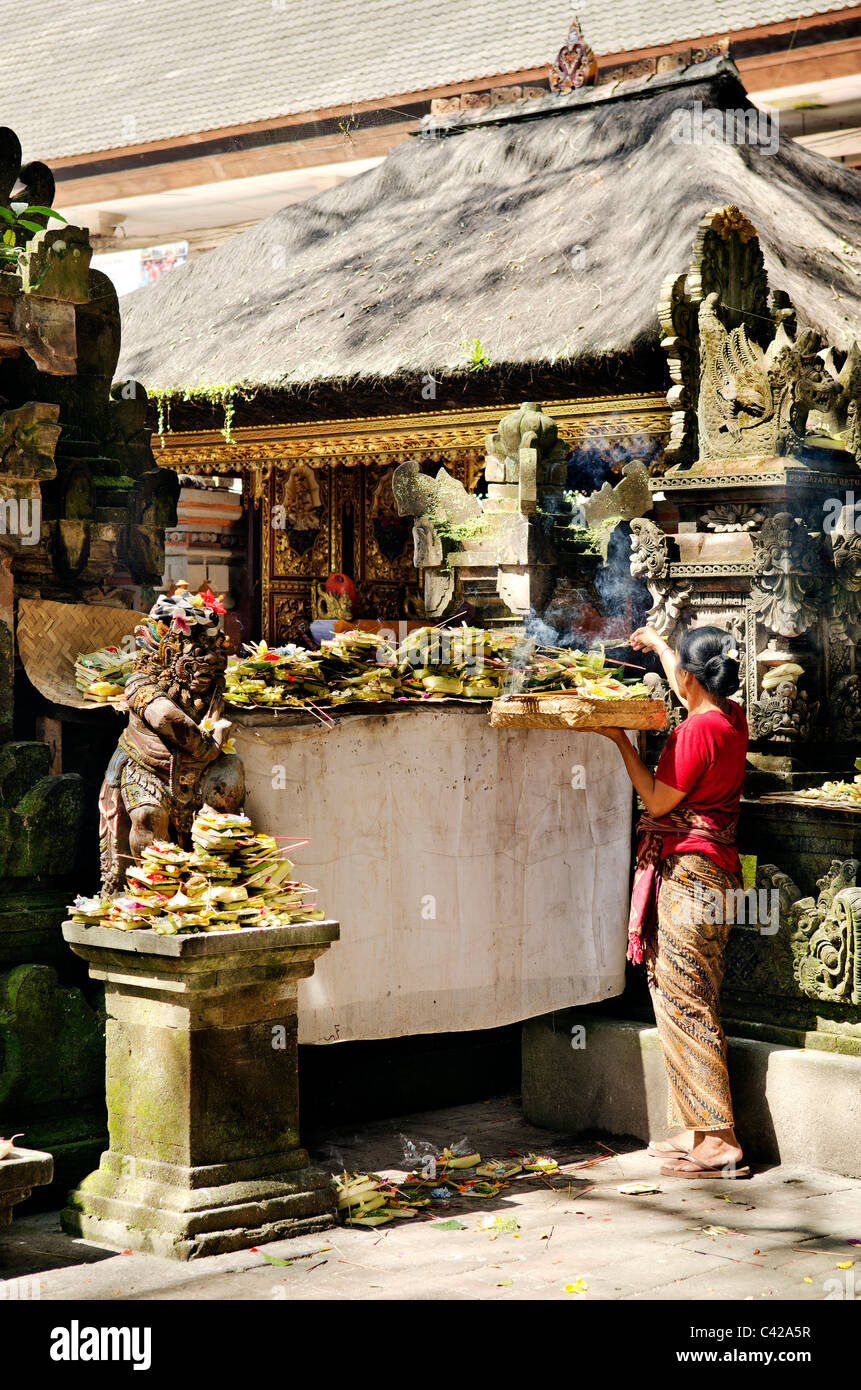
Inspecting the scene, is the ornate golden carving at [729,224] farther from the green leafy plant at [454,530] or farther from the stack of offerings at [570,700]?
the stack of offerings at [570,700]

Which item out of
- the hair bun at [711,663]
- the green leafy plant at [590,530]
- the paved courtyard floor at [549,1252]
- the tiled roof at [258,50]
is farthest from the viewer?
the tiled roof at [258,50]

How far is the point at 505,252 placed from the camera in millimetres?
12219

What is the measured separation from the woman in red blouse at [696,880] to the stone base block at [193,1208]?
5.10 ft

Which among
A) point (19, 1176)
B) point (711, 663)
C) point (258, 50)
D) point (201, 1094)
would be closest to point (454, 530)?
point (711, 663)

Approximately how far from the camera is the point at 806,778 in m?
7.25

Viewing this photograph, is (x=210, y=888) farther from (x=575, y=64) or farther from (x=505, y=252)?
(x=575, y=64)

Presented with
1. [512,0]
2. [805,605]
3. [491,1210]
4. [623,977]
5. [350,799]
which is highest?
[512,0]

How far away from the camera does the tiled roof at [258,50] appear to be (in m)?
15.2

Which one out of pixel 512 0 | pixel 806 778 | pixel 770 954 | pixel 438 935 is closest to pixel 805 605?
pixel 806 778

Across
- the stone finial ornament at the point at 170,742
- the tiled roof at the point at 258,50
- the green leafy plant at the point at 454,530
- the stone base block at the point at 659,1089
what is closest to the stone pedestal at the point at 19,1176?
the stone finial ornament at the point at 170,742

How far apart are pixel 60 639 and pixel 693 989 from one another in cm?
285

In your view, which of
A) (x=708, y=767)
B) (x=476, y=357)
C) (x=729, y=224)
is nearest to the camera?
(x=708, y=767)

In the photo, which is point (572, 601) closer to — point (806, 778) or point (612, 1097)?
point (806, 778)

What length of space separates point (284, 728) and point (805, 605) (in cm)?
235
